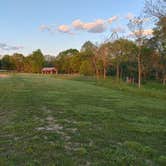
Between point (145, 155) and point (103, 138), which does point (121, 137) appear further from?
point (145, 155)

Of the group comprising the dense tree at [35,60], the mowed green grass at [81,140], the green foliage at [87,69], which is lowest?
the mowed green grass at [81,140]

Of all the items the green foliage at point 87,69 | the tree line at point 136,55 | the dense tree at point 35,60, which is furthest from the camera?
the dense tree at point 35,60

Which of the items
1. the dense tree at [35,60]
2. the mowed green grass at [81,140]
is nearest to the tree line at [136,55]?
the mowed green grass at [81,140]

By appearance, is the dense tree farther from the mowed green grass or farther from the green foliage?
the mowed green grass

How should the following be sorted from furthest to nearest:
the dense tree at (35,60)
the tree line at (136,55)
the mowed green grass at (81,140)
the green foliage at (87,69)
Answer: the dense tree at (35,60) → the green foliage at (87,69) → the tree line at (136,55) → the mowed green grass at (81,140)

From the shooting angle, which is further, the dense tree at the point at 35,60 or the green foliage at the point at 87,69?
the dense tree at the point at 35,60

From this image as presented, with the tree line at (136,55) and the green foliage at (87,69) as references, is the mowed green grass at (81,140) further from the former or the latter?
the green foliage at (87,69)

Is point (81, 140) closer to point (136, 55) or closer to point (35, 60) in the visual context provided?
Answer: point (136, 55)

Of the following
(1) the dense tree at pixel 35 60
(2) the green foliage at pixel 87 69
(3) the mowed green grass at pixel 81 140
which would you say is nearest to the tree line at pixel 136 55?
(2) the green foliage at pixel 87 69

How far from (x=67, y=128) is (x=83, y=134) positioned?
837 millimetres

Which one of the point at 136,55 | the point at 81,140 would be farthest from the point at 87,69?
the point at 81,140

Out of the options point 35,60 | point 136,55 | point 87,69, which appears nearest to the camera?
point 136,55

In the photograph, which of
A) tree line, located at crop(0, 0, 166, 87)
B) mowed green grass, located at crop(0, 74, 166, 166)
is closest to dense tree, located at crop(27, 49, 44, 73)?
tree line, located at crop(0, 0, 166, 87)

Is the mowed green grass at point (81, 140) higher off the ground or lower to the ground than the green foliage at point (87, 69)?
lower
